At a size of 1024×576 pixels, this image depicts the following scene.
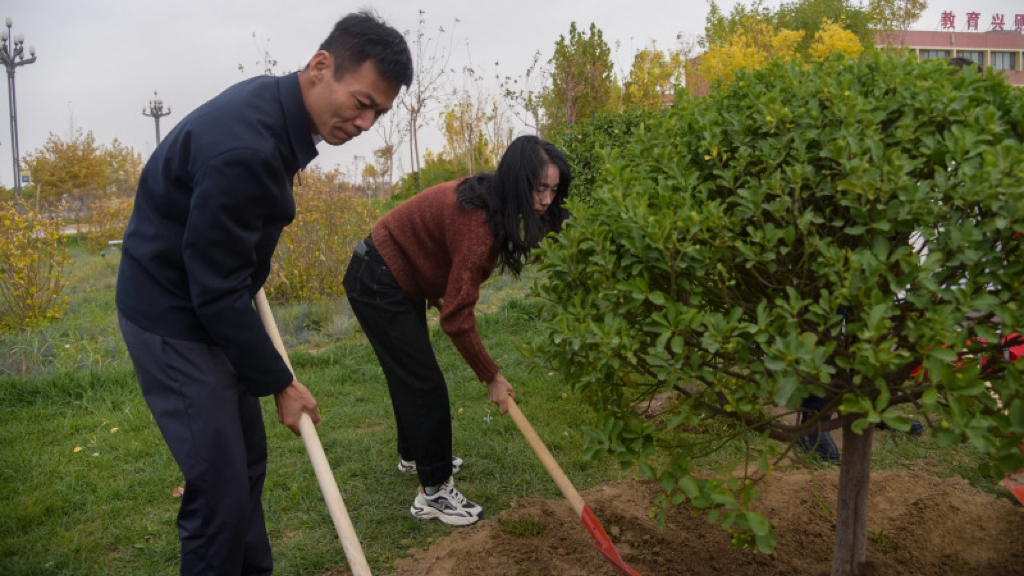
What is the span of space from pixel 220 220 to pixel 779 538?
90.7 inches

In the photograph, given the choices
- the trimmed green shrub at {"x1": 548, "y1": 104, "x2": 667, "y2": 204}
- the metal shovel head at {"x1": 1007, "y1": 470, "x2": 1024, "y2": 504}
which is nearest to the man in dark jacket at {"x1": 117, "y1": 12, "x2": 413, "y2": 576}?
the metal shovel head at {"x1": 1007, "y1": 470, "x2": 1024, "y2": 504}

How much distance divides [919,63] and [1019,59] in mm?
57948

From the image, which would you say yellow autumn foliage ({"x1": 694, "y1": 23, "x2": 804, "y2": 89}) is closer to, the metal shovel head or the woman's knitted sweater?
the metal shovel head

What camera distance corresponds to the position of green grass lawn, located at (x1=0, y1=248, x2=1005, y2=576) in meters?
3.28

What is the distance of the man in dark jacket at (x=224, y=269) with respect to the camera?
206cm

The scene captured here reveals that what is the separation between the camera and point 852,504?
236 cm

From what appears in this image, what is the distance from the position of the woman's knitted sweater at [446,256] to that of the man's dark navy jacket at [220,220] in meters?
0.87

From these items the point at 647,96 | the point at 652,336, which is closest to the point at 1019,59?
the point at 647,96

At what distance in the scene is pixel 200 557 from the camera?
→ 7.32 ft

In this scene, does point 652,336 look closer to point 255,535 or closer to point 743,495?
point 743,495

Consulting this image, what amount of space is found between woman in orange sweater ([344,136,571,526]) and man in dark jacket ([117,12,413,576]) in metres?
0.86

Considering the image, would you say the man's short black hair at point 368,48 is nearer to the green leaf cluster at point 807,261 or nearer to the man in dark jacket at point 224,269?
the man in dark jacket at point 224,269

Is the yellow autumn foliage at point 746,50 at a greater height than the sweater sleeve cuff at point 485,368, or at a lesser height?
greater

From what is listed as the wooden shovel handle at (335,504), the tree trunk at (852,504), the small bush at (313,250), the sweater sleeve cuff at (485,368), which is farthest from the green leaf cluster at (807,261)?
the small bush at (313,250)
